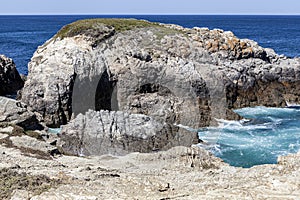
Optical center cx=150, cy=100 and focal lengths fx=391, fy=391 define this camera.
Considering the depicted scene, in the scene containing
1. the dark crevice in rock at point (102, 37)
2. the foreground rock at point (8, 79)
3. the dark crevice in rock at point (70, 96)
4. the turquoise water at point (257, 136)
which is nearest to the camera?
the turquoise water at point (257, 136)

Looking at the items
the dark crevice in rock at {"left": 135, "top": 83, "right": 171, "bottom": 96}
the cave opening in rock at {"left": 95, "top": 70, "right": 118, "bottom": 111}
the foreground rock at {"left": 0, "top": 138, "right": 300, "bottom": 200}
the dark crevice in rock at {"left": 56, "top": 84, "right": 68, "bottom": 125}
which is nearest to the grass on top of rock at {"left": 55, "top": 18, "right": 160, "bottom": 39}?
the cave opening in rock at {"left": 95, "top": 70, "right": 118, "bottom": 111}

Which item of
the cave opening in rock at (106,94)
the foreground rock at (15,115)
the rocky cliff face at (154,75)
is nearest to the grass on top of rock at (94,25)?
the rocky cliff face at (154,75)

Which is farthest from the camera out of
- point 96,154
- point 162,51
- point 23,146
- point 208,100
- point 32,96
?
point 162,51

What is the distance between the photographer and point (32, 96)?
35.2m

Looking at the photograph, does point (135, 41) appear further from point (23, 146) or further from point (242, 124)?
point (23, 146)

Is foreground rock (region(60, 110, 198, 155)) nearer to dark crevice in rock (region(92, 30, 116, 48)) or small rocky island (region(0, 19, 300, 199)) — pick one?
small rocky island (region(0, 19, 300, 199))

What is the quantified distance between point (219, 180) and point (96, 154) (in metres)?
12.5

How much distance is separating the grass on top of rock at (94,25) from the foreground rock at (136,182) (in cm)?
2785

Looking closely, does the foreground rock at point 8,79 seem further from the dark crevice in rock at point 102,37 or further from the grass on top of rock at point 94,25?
the dark crevice in rock at point 102,37

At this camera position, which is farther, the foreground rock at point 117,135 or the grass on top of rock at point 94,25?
the grass on top of rock at point 94,25

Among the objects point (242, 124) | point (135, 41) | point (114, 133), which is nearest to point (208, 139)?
point (242, 124)

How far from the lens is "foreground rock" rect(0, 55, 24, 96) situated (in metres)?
45.9

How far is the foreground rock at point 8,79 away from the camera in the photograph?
4594 cm

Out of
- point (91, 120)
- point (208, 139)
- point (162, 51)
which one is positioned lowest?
point (208, 139)
